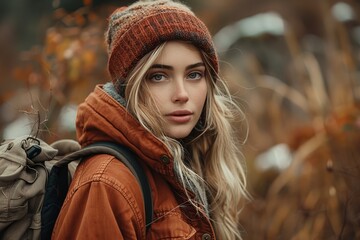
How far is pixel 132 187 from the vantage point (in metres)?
2.32

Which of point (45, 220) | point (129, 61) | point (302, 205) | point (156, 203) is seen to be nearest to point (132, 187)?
point (156, 203)

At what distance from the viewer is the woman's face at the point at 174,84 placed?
2549 mm

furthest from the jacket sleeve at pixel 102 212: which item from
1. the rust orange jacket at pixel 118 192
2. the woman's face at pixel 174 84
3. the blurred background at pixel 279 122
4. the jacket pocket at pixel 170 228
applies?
the blurred background at pixel 279 122

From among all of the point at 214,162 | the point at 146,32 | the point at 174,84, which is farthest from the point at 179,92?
the point at 214,162

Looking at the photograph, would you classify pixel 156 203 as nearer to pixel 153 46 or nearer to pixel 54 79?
pixel 153 46

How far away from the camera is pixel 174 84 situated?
→ 2572mm

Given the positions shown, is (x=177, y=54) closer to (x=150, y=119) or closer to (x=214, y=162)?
(x=150, y=119)

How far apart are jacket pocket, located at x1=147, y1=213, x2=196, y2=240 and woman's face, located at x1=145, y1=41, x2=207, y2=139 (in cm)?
37

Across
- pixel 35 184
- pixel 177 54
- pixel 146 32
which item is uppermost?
pixel 146 32

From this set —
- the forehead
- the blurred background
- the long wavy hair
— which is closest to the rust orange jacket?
the long wavy hair

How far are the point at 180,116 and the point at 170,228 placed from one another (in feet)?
1.61

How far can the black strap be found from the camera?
2.38 metres

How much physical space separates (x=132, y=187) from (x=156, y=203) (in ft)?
0.62

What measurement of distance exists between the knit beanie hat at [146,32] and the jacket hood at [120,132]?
0.52 ft
